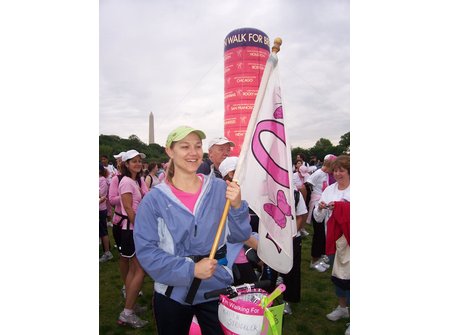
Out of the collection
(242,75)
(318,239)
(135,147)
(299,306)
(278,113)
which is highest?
(242,75)

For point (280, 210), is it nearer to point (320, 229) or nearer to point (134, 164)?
point (134, 164)

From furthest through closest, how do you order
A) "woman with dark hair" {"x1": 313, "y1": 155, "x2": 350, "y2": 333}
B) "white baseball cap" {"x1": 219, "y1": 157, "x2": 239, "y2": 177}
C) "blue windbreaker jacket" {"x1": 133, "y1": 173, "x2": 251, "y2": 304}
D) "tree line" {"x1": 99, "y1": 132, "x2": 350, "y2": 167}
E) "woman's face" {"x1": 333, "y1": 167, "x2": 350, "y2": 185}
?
"tree line" {"x1": 99, "y1": 132, "x2": 350, "y2": 167} < "woman's face" {"x1": 333, "y1": 167, "x2": 350, "y2": 185} < "white baseball cap" {"x1": 219, "y1": 157, "x2": 239, "y2": 177} < "woman with dark hair" {"x1": 313, "y1": 155, "x2": 350, "y2": 333} < "blue windbreaker jacket" {"x1": 133, "y1": 173, "x2": 251, "y2": 304}

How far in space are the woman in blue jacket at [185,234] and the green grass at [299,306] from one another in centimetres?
196

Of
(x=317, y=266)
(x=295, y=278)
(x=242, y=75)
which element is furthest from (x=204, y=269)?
(x=242, y=75)

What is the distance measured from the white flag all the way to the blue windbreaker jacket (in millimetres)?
331

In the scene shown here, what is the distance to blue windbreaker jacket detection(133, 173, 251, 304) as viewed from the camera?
183 cm

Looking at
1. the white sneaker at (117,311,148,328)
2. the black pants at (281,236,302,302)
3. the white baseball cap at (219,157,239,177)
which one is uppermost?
the white baseball cap at (219,157,239,177)

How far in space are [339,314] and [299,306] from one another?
0.54 metres

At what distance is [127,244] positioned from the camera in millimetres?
3904

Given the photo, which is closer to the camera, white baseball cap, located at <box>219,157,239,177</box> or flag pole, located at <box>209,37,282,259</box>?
flag pole, located at <box>209,37,282,259</box>

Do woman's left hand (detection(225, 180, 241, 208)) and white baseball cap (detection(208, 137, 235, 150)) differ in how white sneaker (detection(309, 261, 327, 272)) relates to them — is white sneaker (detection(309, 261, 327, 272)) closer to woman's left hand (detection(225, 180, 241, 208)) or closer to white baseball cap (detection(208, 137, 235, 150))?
white baseball cap (detection(208, 137, 235, 150))

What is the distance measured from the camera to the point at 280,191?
7.20 feet

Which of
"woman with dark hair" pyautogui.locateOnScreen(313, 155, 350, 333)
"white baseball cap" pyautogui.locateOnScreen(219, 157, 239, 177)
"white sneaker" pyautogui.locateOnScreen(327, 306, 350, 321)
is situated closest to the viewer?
"woman with dark hair" pyautogui.locateOnScreen(313, 155, 350, 333)

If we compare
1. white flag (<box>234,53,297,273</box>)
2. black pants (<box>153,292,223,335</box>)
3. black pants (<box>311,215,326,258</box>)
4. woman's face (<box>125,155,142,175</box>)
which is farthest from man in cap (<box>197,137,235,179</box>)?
black pants (<box>311,215,326,258</box>)
